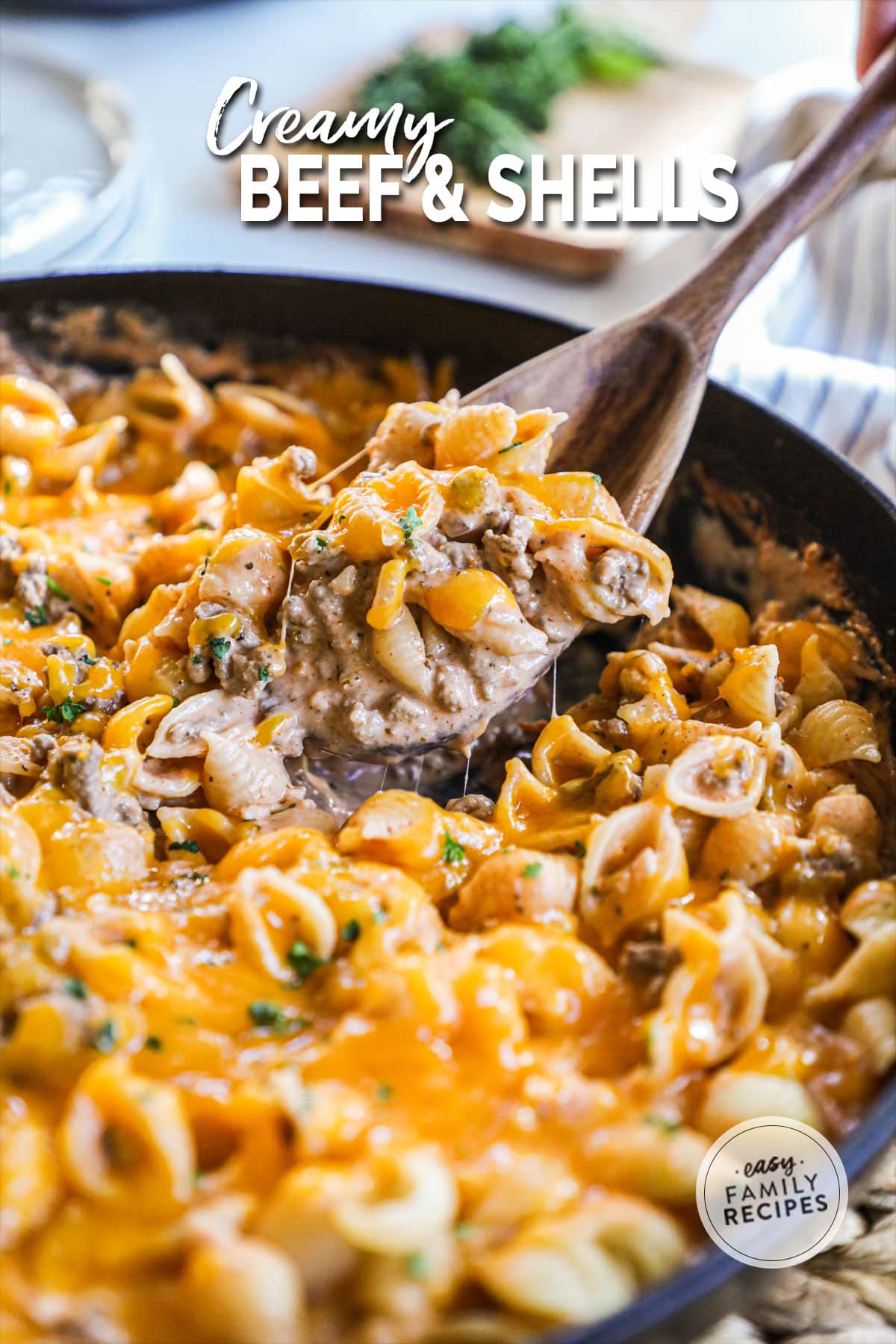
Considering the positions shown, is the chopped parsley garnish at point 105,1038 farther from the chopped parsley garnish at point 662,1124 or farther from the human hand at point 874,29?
the human hand at point 874,29

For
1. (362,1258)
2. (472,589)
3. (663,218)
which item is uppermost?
(663,218)

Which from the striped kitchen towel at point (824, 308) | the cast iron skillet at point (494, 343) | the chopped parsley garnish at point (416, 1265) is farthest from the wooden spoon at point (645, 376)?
the chopped parsley garnish at point (416, 1265)

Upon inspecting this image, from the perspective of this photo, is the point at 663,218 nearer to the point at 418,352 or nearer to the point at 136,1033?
the point at 418,352

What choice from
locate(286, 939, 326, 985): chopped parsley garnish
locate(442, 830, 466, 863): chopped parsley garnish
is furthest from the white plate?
locate(286, 939, 326, 985): chopped parsley garnish

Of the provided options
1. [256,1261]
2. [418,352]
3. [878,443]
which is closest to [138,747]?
[256,1261]

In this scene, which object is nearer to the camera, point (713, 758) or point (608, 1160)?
point (608, 1160)

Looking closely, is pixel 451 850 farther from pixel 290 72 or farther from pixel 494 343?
pixel 290 72

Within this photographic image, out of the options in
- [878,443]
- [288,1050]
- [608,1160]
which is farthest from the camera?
[878,443]

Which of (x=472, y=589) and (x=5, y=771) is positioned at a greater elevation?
(x=472, y=589)
